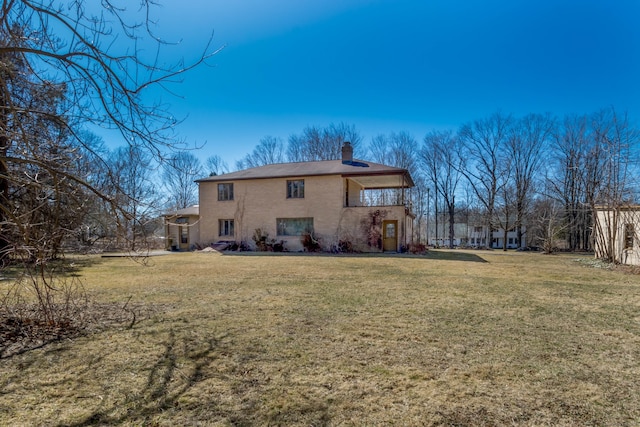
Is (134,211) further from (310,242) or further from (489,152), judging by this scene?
(489,152)

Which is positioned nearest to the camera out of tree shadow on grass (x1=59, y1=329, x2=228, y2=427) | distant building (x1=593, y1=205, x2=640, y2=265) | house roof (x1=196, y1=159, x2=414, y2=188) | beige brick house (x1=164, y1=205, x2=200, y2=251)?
tree shadow on grass (x1=59, y1=329, x2=228, y2=427)

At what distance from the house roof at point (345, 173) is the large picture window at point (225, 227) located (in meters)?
2.96

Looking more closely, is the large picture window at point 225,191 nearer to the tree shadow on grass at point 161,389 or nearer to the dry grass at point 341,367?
the dry grass at point 341,367

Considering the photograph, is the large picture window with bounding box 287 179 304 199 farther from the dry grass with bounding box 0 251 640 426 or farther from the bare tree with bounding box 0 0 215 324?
the bare tree with bounding box 0 0 215 324

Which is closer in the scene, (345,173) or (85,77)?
(85,77)

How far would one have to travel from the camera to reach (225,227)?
76.2ft

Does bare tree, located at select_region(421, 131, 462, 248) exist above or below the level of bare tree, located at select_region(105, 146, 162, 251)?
above

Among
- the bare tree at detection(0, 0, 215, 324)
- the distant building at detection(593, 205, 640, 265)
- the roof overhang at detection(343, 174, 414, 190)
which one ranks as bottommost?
the distant building at detection(593, 205, 640, 265)

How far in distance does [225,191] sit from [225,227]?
8.48ft

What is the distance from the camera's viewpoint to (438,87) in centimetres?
1816

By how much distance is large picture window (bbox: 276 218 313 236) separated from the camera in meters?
21.1

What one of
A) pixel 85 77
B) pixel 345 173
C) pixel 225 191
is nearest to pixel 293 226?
pixel 345 173

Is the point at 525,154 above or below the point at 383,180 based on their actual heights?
above

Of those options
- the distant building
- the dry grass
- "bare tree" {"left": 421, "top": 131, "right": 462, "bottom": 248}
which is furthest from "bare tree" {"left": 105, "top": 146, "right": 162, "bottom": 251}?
"bare tree" {"left": 421, "top": 131, "right": 462, "bottom": 248}
